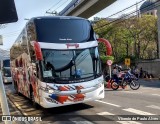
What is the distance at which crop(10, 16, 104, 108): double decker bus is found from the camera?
40.4 feet

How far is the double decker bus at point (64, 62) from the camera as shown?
12.3m

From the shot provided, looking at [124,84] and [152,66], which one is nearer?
[124,84]

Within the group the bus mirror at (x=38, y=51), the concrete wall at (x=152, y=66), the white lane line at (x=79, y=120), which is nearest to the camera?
the white lane line at (x=79, y=120)

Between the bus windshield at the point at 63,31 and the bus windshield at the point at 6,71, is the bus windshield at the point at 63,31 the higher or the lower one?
the higher one

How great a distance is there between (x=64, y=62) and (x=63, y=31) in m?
1.19

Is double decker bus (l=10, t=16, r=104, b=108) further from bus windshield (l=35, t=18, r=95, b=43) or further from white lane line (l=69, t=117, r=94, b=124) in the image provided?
white lane line (l=69, t=117, r=94, b=124)

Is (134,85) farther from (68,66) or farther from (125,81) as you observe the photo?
(68,66)

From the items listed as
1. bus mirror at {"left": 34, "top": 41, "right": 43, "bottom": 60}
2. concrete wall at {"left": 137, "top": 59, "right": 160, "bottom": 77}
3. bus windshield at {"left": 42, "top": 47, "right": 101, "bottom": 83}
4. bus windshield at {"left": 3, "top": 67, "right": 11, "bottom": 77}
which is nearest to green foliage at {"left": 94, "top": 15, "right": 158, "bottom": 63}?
concrete wall at {"left": 137, "top": 59, "right": 160, "bottom": 77}

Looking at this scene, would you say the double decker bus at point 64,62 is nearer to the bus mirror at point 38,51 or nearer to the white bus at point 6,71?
the bus mirror at point 38,51

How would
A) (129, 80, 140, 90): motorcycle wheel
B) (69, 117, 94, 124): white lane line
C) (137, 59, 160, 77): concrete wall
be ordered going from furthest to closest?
(137, 59, 160, 77): concrete wall, (129, 80, 140, 90): motorcycle wheel, (69, 117, 94, 124): white lane line

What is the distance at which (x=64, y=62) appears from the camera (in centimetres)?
1257

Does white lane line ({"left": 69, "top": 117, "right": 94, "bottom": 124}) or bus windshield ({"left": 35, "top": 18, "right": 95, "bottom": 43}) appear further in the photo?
bus windshield ({"left": 35, "top": 18, "right": 95, "bottom": 43})

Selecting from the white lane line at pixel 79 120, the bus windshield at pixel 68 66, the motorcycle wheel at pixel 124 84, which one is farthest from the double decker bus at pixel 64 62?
the motorcycle wheel at pixel 124 84

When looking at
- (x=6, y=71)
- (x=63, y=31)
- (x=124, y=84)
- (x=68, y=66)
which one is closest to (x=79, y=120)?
(x=68, y=66)
